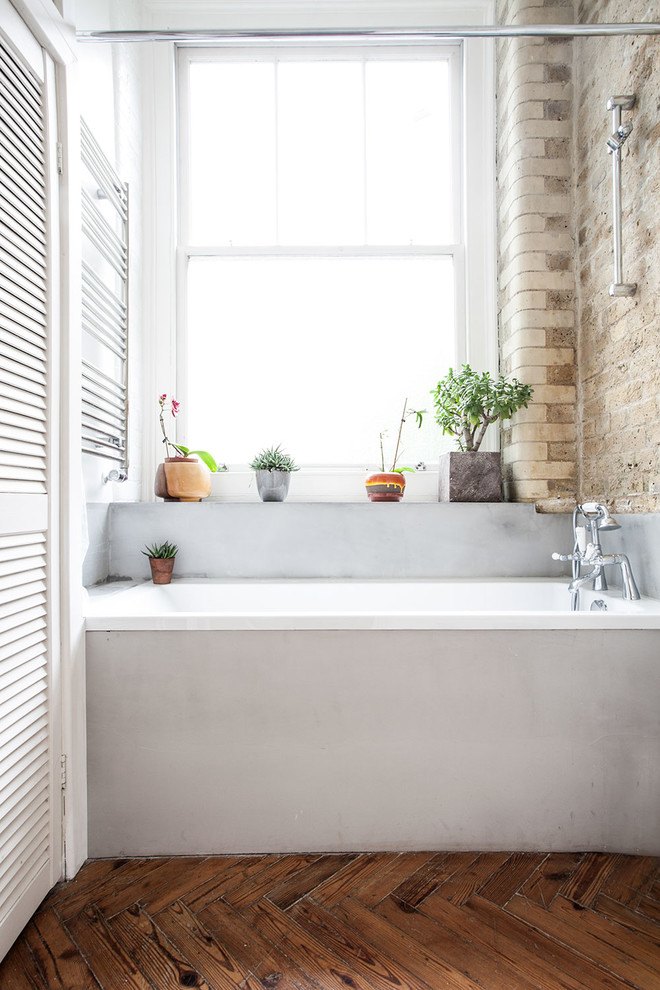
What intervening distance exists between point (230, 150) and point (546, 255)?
1385 millimetres

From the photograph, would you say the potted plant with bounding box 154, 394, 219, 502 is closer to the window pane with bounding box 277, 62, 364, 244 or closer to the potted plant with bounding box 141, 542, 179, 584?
the potted plant with bounding box 141, 542, 179, 584

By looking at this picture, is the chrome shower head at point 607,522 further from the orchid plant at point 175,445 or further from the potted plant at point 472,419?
the orchid plant at point 175,445

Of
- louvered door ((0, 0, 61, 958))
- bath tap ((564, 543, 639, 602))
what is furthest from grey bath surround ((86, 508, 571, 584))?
louvered door ((0, 0, 61, 958))

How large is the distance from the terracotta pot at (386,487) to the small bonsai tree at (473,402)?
268 mm

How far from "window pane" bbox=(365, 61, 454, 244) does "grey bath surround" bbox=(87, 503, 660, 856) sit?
185cm

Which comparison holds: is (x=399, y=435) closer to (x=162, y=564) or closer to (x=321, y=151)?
(x=162, y=564)

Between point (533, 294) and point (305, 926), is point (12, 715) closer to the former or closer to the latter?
point (305, 926)

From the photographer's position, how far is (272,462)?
7.23ft

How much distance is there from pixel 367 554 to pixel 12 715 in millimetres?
1254

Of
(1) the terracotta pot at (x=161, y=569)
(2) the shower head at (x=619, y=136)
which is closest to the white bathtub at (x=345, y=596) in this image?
(1) the terracotta pot at (x=161, y=569)

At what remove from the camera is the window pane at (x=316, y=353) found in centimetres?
244

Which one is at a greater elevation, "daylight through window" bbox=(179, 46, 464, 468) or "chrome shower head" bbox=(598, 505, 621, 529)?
"daylight through window" bbox=(179, 46, 464, 468)

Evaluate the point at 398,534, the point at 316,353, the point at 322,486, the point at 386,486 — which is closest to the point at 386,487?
the point at 386,486

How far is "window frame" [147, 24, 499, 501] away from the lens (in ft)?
7.87
